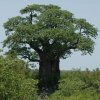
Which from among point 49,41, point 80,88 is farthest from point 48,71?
point 80,88

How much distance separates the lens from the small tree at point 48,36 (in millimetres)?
36375

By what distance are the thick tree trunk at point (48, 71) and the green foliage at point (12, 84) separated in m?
16.6

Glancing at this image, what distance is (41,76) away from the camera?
37.5 m

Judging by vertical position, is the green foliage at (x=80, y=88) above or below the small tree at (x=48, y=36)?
below

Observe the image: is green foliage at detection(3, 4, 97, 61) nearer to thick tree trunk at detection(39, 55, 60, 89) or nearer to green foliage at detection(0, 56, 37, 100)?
thick tree trunk at detection(39, 55, 60, 89)

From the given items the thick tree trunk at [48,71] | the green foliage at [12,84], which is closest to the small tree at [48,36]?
the thick tree trunk at [48,71]

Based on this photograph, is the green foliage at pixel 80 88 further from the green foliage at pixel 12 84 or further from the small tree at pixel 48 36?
the green foliage at pixel 12 84

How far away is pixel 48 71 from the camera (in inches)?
1483

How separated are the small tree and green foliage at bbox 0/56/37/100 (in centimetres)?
1580

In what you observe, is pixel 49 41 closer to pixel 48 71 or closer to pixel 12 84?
pixel 48 71

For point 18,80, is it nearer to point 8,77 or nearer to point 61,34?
point 8,77

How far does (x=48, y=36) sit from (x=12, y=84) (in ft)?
54.8

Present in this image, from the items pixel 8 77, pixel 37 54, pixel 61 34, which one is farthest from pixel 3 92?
pixel 37 54

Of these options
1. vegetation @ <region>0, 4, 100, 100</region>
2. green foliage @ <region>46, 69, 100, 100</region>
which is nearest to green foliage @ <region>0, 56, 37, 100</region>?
green foliage @ <region>46, 69, 100, 100</region>
